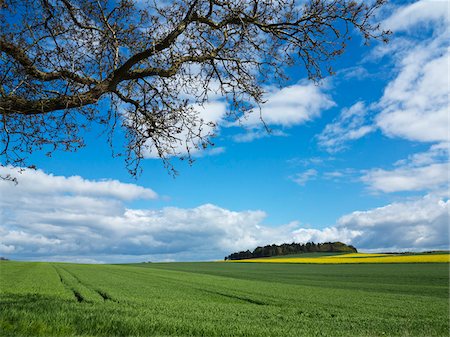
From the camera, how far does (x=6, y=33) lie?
28.2ft

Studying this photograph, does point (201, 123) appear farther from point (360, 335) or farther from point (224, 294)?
point (224, 294)

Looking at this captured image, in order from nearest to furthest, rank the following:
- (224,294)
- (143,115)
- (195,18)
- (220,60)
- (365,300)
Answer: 1. (195,18)
2. (220,60)
3. (143,115)
4. (365,300)
5. (224,294)

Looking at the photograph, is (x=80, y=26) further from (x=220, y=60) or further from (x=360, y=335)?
(x=360, y=335)

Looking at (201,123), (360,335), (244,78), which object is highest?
(244,78)

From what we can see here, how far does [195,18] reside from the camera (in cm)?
920

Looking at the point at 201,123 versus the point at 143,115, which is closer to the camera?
the point at 201,123

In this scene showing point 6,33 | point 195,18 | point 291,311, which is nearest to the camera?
point 6,33

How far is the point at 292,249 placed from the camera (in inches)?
5276

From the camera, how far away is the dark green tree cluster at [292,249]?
5177 inches

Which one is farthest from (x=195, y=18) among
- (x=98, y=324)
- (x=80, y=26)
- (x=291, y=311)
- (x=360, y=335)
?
(x=291, y=311)

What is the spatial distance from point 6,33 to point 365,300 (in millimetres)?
22206

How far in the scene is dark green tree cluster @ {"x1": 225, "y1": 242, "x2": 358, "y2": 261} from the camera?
131500 millimetres

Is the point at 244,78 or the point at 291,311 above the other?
the point at 244,78

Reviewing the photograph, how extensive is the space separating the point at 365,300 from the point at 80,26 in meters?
21.2
